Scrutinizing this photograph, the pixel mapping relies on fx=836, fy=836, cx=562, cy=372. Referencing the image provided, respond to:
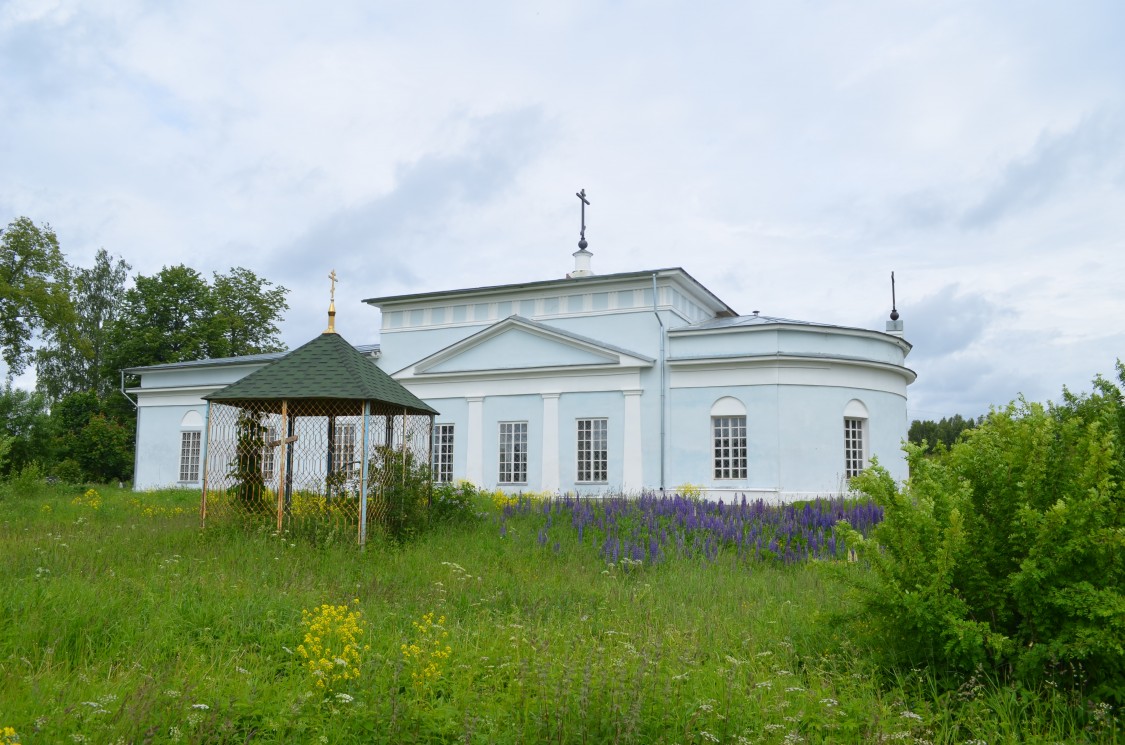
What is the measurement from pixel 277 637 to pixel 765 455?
17.3 m

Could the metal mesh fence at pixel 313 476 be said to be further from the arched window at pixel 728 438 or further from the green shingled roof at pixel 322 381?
the arched window at pixel 728 438

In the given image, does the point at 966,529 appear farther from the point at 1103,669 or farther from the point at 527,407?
the point at 527,407

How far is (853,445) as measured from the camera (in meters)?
22.8

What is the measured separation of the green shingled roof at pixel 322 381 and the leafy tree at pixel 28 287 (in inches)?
1123

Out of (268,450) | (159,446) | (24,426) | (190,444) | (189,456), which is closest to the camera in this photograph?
(268,450)

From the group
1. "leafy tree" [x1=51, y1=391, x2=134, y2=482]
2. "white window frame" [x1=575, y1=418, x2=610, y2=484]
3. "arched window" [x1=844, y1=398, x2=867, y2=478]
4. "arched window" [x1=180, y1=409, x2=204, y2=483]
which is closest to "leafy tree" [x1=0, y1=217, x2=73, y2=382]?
"leafy tree" [x1=51, y1=391, x2=134, y2=482]

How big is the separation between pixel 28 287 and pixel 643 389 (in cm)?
2904

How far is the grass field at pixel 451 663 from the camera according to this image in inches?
189

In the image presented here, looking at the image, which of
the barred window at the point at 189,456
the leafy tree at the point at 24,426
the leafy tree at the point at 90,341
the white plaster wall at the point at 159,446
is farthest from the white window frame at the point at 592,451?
the leafy tree at the point at 90,341

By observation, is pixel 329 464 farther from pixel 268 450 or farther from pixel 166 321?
pixel 166 321

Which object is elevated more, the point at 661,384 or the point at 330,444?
the point at 661,384

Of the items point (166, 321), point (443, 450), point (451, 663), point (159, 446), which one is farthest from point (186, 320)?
point (451, 663)

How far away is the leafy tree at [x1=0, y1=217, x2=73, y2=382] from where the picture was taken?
3669 cm

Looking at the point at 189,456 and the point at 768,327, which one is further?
the point at 189,456
